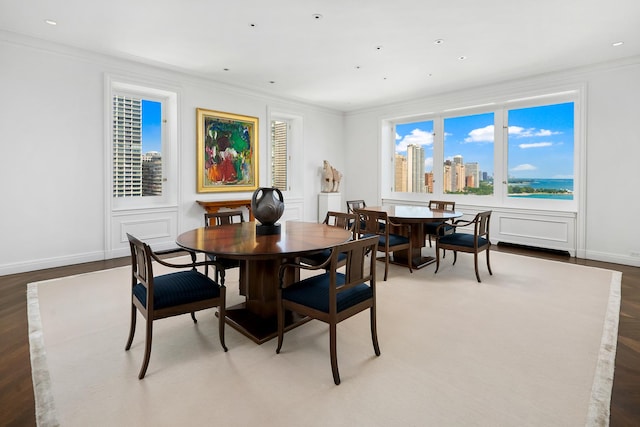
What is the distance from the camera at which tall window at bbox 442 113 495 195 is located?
256 inches

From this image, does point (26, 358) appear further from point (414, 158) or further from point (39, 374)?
point (414, 158)

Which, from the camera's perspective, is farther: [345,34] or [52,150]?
[52,150]

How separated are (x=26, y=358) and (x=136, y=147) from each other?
383 centimetres

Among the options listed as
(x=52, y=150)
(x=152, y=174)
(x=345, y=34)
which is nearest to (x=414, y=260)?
(x=345, y=34)

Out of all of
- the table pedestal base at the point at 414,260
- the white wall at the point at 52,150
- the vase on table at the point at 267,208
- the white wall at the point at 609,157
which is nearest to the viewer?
the vase on table at the point at 267,208

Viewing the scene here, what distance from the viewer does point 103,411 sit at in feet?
5.82

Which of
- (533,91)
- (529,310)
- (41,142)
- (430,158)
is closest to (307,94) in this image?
(430,158)

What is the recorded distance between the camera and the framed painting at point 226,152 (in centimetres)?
595

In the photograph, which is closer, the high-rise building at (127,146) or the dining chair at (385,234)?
the dining chair at (385,234)

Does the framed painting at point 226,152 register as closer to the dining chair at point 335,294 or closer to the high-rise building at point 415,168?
the high-rise building at point 415,168

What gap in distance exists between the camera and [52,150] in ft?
14.6

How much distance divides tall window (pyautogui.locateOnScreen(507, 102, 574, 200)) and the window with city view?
6.07m

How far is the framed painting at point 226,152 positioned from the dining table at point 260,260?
3.17 m

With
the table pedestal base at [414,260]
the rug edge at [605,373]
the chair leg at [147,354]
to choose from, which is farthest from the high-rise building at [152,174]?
the rug edge at [605,373]
